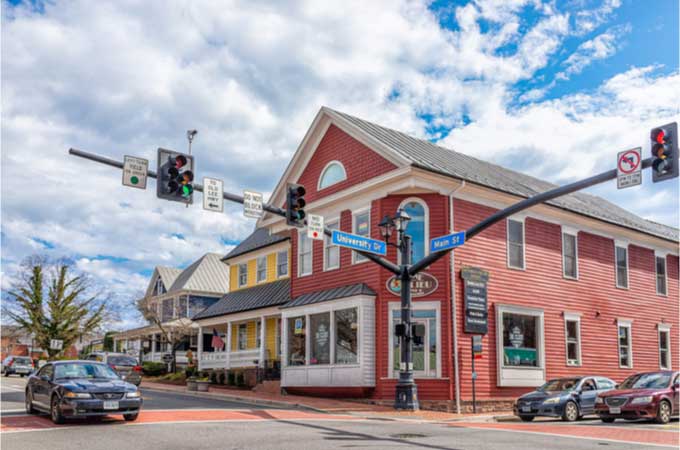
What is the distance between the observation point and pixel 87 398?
14.0 m

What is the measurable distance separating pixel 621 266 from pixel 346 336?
1357 centimetres

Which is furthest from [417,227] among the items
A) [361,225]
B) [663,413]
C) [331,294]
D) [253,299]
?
[253,299]

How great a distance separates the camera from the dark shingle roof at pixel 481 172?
24531 millimetres

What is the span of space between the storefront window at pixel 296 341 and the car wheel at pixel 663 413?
12908 mm

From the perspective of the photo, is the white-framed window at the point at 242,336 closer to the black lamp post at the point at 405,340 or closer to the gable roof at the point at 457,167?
the gable roof at the point at 457,167

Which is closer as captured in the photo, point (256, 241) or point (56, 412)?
point (56, 412)

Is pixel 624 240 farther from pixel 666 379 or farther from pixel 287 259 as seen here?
pixel 287 259

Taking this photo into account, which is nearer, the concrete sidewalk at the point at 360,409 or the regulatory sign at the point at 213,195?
the regulatory sign at the point at 213,195

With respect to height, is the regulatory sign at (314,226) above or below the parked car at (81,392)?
above

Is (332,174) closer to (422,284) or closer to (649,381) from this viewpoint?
(422,284)

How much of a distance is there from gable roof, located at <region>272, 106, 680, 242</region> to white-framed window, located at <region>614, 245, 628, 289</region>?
112 cm

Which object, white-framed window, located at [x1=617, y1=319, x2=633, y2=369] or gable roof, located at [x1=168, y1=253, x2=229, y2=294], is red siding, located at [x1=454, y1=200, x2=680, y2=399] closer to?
white-framed window, located at [x1=617, y1=319, x2=633, y2=369]

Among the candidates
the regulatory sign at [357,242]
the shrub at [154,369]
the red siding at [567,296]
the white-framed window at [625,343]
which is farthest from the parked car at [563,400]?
the shrub at [154,369]

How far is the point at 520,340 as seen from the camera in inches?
982
